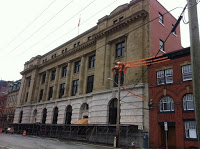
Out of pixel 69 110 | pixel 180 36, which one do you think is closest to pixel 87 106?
pixel 69 110

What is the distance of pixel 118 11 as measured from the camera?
33.3 meters

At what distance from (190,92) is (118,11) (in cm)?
1894

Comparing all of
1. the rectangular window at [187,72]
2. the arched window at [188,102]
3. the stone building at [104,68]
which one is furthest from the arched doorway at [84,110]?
the rectangular window at [187,72]

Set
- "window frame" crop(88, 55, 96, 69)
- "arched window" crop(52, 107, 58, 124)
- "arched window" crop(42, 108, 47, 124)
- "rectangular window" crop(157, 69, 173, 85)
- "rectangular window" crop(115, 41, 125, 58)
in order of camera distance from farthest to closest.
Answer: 1. "arched window" crop(42, 108, 47, 124)
2. "arched window" crop(52, 107, 58, 124)
3. "window frame" crop(88, 55, 96, 69)
4. "rectangular window" crop(115, 41, 125, 58)
5. "rectangular window" crop(157, 69, 173, 85)

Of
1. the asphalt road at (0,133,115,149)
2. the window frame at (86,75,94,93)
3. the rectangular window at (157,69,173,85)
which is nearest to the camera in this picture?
the asphalt road at (0,133,115,149)

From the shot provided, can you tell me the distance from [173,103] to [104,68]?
44.2 feet

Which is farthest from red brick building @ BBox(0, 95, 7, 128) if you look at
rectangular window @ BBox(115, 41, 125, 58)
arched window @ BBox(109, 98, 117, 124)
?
rectangular window @ BBox(115, 41, 125, 58)

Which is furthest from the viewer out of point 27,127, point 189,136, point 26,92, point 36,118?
point 26,92

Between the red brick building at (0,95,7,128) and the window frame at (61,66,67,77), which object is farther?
the red brick building at (0,95,7,128)

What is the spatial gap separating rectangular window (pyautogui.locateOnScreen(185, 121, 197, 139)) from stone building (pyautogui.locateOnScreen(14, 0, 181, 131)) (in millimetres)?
4867

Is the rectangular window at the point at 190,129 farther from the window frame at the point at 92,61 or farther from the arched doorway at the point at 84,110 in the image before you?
the window frame at the point at 92,61

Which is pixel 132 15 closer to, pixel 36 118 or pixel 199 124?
pixel 199 124

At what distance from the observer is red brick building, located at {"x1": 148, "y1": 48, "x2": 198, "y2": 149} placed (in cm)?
2033

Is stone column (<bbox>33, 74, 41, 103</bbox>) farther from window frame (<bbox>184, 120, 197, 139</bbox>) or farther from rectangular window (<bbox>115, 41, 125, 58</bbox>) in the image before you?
window frame (<bbox>184, 120, 197, 139</bbox>)
